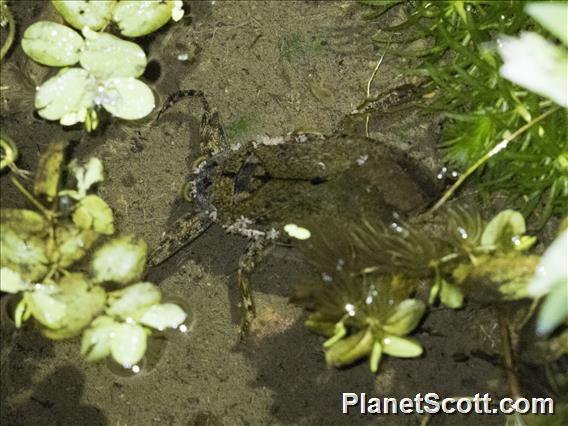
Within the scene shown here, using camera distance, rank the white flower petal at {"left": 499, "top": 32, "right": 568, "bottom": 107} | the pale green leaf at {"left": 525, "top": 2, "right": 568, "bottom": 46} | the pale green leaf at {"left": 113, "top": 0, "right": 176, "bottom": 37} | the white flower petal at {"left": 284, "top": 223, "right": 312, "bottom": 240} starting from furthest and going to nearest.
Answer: the pale green leaf at {"left": 113, "top": 0, "right": 176, "bottom": 37}
the white flower petal at {"left": 284, "top": 223, "right": 312, "bottom": 240}
the white flower petal at {"left": 499, "top": 32, "right": 568, "bottom": 107}
the pale green leaf at {"left": 525, "top": 2, "right": 568, "bottom": 46}

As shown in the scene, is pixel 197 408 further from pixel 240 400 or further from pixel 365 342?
pixel 365 342

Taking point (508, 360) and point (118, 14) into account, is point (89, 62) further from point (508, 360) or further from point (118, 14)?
point (508, 360)

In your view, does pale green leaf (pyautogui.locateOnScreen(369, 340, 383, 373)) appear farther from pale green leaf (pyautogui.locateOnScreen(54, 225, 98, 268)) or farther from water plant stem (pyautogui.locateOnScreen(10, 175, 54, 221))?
water plant stem (pyautogui.locateOnScreen(10, 175, 54, 221))

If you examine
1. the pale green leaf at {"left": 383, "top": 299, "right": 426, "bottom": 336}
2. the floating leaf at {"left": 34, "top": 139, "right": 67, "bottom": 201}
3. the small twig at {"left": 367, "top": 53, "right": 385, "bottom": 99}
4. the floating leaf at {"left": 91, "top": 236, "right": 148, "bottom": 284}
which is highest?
the small twig at {"left": 367, "top": 53, "right": 385, "bottom": 99}

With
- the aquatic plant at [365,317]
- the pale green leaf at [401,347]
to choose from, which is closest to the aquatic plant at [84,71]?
the aquatic plant at [365,317]

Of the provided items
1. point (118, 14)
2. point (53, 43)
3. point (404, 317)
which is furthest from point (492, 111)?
point (53, 43)

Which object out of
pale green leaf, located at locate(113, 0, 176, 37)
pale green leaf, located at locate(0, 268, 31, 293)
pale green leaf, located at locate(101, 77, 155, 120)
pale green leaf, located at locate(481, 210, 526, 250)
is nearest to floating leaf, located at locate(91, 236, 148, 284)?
pale green leaf, located at locate(0, 268, 31, 293)

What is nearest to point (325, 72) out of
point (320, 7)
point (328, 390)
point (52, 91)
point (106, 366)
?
point (320, 7)
